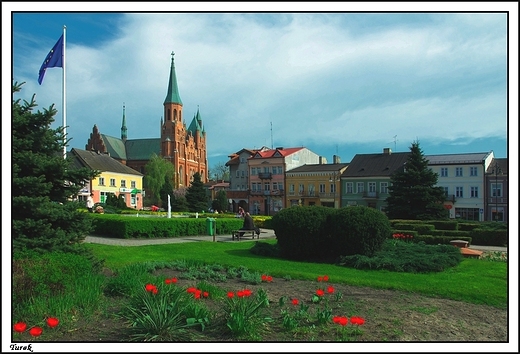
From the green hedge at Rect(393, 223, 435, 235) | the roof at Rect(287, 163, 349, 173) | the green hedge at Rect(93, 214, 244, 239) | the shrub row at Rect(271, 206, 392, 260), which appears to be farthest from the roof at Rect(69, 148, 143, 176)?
the shrub row at Rect(271, 206, 392, 260)

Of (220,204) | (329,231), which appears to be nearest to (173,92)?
(220,204)

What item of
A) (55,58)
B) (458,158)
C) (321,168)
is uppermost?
(55,58)

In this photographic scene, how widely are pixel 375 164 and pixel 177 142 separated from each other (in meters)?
60.2

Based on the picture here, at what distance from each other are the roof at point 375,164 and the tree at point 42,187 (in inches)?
1976

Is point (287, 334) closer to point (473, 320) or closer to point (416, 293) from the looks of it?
point (473, 320)

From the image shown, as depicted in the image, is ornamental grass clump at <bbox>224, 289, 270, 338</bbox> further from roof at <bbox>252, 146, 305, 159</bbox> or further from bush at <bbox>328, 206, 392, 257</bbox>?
roof at <bbox>252, 146, 305, 159</bbox>

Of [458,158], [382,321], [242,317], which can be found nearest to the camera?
[242,317]

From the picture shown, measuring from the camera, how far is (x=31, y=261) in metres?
7.61

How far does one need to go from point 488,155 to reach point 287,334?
5262cm

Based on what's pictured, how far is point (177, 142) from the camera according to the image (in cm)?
10712

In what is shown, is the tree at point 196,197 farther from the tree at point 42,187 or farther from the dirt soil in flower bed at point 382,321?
the dirt soil in flower bed at point 382,321

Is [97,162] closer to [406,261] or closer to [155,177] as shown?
[155,177]

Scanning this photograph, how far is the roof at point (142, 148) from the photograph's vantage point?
10856 centimetres

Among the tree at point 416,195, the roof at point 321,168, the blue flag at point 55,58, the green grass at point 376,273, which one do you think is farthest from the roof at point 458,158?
the blue flag at point 55,58
